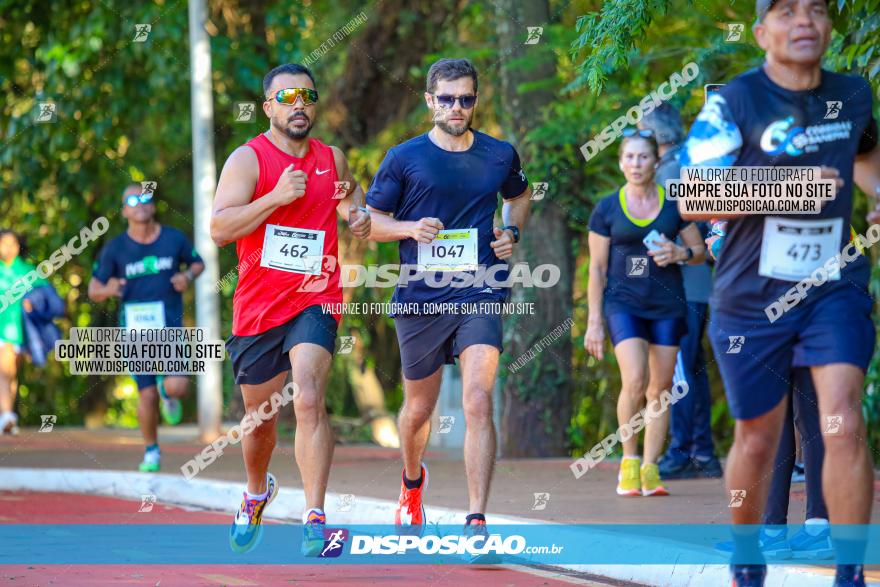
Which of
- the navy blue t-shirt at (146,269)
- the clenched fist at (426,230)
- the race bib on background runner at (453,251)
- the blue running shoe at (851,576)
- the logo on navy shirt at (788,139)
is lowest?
the blue running shoe at (851,576)

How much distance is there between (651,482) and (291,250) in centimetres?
336

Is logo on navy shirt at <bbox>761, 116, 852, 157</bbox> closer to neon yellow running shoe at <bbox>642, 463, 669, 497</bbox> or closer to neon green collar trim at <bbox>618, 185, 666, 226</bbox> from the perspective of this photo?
neon green collar trim at <bbox>618, 185, 666, 226</bbox>

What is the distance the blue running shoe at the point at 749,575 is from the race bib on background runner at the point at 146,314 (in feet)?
26.5

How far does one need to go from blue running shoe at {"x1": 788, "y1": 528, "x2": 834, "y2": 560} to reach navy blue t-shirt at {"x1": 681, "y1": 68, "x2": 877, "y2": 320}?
179cm

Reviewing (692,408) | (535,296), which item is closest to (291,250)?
(692,408)

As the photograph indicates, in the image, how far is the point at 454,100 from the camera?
7828 mm

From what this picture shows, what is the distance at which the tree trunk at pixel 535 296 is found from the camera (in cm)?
1355

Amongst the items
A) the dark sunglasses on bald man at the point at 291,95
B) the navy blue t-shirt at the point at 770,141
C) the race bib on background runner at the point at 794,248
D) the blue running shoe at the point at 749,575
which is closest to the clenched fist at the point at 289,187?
the dark sunglasses on bald man at the point at 291,95

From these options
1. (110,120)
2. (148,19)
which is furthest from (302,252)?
(110,120)

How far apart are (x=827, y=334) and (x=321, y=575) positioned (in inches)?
114

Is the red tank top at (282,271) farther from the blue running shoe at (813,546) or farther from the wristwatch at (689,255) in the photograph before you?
the wristwatch at (689,255)

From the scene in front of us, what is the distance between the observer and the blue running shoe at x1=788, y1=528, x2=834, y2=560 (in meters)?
6.74

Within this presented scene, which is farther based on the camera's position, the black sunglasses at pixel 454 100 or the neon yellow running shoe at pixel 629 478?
the neon yellow running shoe at pixel 629 478

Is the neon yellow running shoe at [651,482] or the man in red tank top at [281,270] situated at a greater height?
the man in red tank top at [281,270]
